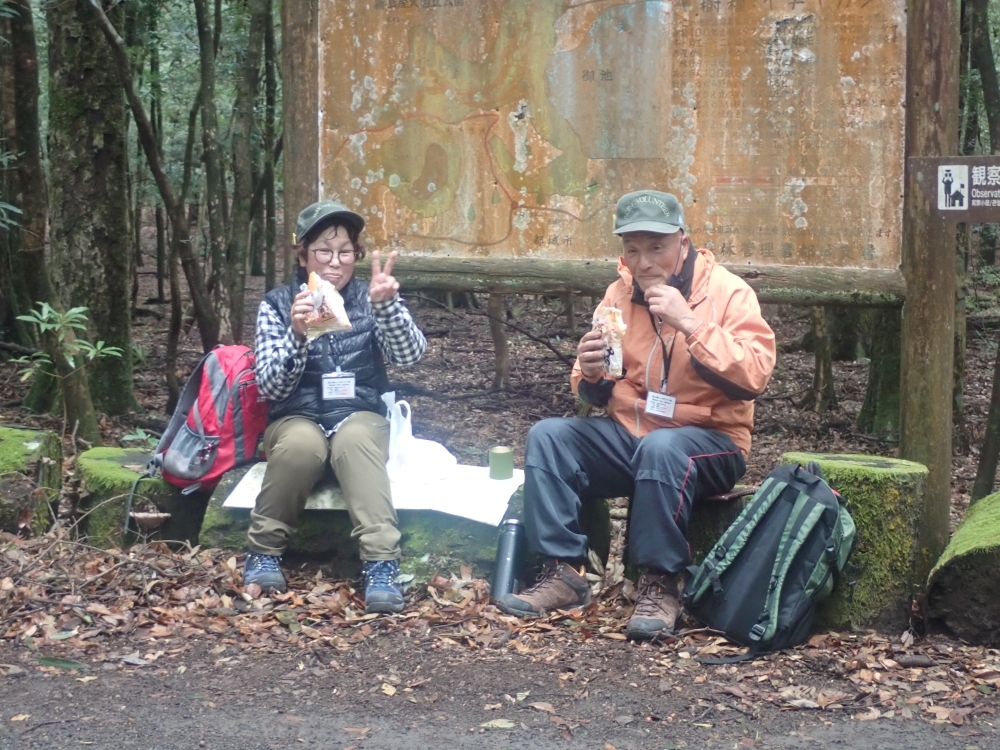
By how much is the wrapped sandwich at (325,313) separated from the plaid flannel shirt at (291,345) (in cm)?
9

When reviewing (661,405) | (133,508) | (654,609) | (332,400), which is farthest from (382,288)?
(654,609)

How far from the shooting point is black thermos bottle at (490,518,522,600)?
4332 millimetres

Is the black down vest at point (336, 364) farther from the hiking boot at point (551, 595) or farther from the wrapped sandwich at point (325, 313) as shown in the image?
the hiking boot at point (551, 595)

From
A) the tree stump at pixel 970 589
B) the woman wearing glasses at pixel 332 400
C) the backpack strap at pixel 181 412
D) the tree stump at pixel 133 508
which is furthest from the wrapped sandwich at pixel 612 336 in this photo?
the tree stump at pixel 133 508

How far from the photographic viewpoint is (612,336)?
4281 mm

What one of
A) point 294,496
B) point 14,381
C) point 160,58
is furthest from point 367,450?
point 160,58

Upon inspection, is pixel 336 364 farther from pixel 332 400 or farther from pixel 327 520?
pixel 327 520

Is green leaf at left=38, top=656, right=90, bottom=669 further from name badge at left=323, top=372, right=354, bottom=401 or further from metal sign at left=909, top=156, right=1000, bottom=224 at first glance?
metal sign at left=909, top=156, right=1000, bottom=224

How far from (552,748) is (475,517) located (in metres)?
1.47

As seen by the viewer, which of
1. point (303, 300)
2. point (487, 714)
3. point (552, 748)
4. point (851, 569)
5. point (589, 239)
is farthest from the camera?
A: point (589, 239)

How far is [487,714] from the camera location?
342 centimetres

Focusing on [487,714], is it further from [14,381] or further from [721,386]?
[14,381]

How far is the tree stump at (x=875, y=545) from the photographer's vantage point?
405cm

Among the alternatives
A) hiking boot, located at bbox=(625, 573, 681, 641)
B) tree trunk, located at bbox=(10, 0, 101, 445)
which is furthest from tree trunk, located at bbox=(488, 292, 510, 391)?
hiking boot, located at bbox=(625, 573, 681, 641)
